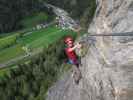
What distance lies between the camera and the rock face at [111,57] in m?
14.0

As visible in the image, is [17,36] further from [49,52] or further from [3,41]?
[49,52]

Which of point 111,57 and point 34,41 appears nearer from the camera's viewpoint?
point 111,57

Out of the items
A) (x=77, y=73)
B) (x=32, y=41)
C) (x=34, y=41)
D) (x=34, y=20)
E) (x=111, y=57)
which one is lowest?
(x=32, y=41)

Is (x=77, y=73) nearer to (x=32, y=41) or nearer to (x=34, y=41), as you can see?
(x=34, y=41)

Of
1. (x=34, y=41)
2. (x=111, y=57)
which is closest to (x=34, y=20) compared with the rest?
(x=34, y=41)

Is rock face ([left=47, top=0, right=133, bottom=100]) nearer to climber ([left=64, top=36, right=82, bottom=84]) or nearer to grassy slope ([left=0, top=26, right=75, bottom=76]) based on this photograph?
climber ([left=64, top=36, right=82, bottom=84])

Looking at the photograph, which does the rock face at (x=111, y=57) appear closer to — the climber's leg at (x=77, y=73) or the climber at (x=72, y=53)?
the climber's leg at (x=77, y=73)

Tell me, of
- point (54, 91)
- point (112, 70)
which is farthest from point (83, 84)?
point (54, 91)

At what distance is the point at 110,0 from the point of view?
15656mm

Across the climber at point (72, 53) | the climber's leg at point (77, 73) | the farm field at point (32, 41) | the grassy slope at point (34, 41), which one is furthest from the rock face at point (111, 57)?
the grassy slope at point (34, 41)

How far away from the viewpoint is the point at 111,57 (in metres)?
14.8

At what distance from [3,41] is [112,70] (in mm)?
82911

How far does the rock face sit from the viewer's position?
13984mm

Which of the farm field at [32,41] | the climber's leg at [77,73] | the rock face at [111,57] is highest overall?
the rock face at [111,57]
